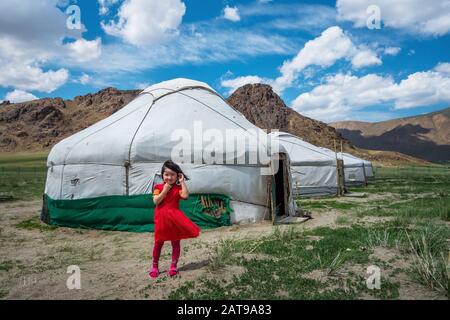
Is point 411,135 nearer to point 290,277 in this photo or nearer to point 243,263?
point 243,263

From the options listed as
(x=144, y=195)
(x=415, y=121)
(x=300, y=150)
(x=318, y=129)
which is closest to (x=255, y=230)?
(x=144, y=195)

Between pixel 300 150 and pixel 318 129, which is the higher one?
pixel 318 129

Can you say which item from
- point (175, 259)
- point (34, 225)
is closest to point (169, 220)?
point (175, 259)

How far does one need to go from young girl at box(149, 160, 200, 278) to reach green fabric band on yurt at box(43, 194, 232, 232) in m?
3.85

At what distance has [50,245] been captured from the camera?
755cm

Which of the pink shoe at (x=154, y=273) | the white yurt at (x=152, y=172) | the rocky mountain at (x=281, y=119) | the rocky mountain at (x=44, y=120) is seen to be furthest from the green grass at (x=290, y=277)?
the rocky mountain at (x=44, y=120)

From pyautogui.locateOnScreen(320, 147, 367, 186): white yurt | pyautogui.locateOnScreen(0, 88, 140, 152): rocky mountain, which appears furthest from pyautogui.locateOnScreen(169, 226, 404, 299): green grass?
pyautogui.locateOnScreen(0, 88, 140, 152): rocky mountain

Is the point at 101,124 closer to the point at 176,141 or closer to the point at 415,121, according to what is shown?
the point at 176,141

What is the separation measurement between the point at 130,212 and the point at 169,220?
4.37 m

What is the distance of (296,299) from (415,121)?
19105 cm

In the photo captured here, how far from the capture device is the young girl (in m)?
4.84

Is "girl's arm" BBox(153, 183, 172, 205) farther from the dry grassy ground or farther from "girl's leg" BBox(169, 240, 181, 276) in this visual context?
the dry grassy ground

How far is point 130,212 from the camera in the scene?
350 inches
